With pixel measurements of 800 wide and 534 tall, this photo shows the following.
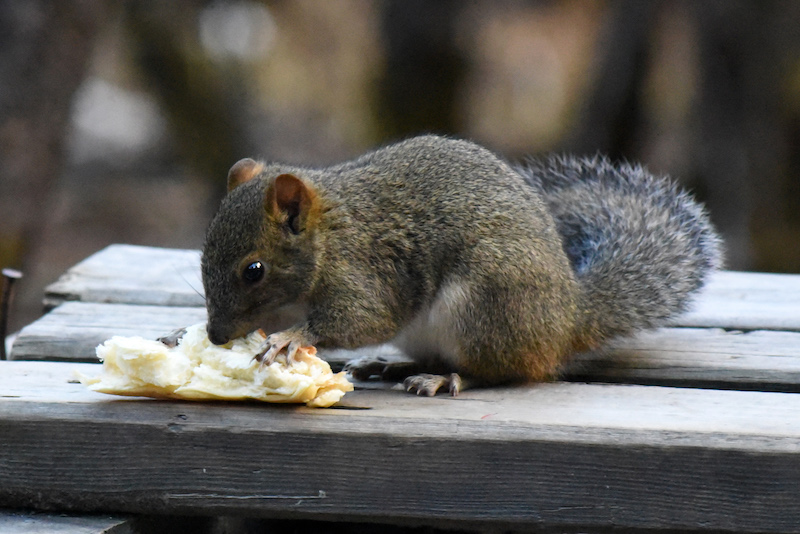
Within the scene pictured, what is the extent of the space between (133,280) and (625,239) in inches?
62.6

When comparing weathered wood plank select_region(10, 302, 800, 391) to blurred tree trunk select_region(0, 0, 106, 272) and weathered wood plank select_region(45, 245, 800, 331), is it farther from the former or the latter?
blurred tree trunk select_region(0, 0, 106, 272)

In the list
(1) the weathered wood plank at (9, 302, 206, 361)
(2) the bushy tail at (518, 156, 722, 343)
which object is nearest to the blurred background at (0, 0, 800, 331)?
(1) the weathered wood plank at (9, 302, 206, 361)

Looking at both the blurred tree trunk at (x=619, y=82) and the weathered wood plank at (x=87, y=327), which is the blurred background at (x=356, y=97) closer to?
the blurred tree trunk at (x=619, y=82)

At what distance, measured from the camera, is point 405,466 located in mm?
1750

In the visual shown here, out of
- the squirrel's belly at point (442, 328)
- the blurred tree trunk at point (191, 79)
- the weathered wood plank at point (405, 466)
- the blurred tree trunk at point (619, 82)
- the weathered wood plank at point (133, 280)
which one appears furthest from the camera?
the blurred tree trunk at point (191, 79)

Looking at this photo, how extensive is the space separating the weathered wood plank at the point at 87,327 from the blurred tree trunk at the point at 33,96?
5.35 ft

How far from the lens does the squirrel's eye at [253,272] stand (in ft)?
6.79

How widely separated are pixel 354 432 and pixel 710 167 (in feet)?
18.1

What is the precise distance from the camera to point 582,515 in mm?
1746

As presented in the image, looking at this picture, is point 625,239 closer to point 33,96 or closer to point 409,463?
point 409,463

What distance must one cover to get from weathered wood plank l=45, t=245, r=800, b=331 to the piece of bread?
929mm

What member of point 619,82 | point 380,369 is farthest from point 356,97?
point 380,369

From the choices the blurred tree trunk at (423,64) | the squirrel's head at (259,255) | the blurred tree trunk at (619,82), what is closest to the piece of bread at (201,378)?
the squirrel's head at (259,255)

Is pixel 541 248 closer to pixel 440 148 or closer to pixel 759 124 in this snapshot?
pixel 440 148
